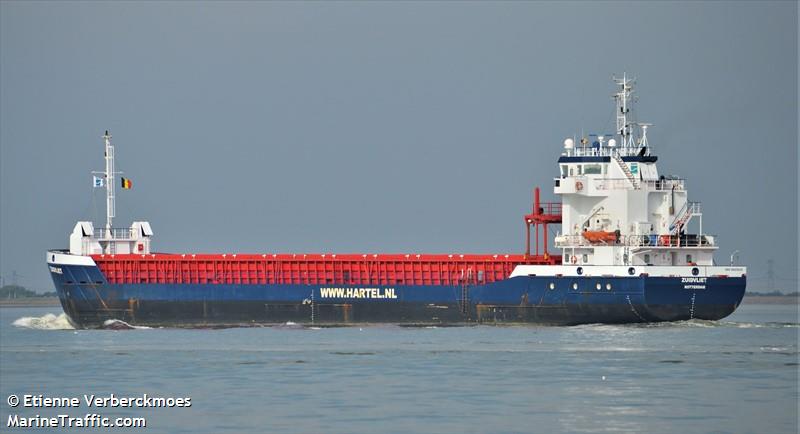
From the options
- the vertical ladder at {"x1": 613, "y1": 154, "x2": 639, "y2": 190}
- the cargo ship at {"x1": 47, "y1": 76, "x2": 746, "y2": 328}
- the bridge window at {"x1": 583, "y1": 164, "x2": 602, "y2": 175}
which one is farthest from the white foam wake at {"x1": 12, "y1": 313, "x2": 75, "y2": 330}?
the vertical ladder at {"x1": 613, "y1": 154, "x2": 639, "y2": 190}

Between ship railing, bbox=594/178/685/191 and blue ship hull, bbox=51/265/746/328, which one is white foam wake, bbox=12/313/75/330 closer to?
blue ship hull, bbox=51/265/746/328

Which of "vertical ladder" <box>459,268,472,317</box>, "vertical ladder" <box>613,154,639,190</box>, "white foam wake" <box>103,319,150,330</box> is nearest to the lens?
"vertical ladder" <box>613,154,639,190</box>

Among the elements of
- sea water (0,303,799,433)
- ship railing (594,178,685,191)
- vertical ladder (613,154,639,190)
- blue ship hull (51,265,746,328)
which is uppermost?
vertical ladder (613,154,639,190)

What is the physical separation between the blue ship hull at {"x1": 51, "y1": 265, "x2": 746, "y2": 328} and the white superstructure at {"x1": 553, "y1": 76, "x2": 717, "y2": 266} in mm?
1517

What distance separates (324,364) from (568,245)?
64.4 feet

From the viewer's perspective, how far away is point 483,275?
63406 mm

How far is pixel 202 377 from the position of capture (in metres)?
42.2

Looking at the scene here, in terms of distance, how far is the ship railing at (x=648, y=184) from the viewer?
61844 mm

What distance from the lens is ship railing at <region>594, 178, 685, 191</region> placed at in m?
61.8

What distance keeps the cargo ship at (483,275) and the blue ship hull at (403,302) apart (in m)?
0.05

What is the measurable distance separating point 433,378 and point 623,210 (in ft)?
74.9

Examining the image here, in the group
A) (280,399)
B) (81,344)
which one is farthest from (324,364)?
(81,344)

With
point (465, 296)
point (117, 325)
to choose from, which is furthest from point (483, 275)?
point (117, 325)

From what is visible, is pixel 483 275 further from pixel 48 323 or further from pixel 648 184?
pixel 48 323
